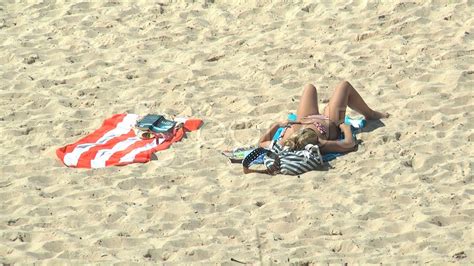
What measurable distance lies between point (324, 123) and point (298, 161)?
685mm

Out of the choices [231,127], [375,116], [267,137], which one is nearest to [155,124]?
[231,127]

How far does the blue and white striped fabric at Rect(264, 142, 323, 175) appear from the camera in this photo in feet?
29.1

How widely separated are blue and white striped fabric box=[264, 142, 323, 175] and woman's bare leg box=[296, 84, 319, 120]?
0.71 metres

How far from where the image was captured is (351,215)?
26.6 ft

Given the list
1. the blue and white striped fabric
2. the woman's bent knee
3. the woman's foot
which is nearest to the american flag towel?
the woman's bent knee

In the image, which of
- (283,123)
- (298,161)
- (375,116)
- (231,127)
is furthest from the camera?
(231,127)

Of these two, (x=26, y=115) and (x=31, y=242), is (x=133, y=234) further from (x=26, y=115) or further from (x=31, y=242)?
(x=26, y=115)

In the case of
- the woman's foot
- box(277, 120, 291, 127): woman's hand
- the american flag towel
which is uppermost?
box(277, 120, 291, 127): woman's hand

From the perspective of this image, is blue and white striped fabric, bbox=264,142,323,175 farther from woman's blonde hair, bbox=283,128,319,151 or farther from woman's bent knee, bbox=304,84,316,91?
woman's bent knee, bbox=304,84,316,91

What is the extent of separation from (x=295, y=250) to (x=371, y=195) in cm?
105

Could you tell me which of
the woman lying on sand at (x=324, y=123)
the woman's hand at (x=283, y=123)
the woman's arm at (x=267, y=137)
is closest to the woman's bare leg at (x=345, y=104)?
the woman lying on sand at (x=324, y=123)

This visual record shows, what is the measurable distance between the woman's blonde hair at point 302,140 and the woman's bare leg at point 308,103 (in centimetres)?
45

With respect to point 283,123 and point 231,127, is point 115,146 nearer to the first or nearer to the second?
point 231,127

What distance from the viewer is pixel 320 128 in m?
9.39
